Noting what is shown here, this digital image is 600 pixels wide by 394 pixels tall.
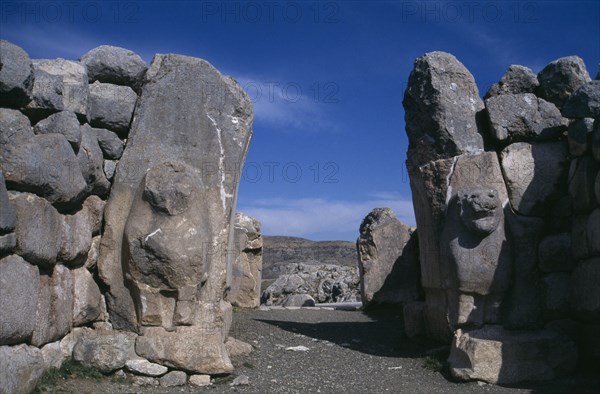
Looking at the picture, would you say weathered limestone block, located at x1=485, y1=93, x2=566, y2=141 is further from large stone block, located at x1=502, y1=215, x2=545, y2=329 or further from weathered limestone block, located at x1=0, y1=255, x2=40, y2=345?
weathered limestone block, located at x1=0, y1=255, x2=40, y2=345

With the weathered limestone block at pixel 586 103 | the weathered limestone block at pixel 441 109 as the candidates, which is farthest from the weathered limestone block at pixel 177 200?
the weathered limestone block at pixel 586 103

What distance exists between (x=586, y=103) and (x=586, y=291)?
1802 millimetres

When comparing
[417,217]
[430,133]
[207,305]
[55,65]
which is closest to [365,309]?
[417,217]

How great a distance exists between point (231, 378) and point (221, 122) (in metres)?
2.54

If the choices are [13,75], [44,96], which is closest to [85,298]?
[44,96]

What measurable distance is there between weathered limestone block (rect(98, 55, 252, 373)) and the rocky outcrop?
943 centimetres

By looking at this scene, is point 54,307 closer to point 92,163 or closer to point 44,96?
point 92,163

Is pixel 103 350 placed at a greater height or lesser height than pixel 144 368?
greater

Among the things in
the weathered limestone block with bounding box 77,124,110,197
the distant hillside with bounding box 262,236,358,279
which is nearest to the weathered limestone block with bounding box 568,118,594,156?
the weathered limestone block with bounding box 77,124,110,197

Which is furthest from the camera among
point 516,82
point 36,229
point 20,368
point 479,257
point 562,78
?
point 516,82

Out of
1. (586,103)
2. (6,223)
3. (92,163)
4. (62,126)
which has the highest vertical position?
(586,103)

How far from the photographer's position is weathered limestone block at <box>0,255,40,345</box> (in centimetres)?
462

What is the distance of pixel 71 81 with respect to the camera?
603 centimetres

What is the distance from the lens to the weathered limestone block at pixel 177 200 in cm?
609
